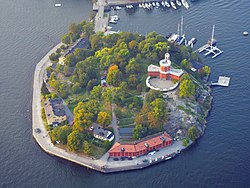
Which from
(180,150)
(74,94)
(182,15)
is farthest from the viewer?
(182,15)

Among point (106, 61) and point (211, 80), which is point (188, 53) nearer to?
point (211, 80)

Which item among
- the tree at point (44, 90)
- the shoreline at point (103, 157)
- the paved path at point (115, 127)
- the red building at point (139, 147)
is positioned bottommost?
the shoreline at point (103, 157)

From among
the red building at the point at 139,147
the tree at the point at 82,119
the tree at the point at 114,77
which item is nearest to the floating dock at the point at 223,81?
the tree at the point at 114,77

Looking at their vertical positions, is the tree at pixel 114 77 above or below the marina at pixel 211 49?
below

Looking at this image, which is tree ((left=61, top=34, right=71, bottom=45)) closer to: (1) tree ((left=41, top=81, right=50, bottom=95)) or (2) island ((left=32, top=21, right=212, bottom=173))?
(2) island ((left=32, top=21, right=212, bottom=173))

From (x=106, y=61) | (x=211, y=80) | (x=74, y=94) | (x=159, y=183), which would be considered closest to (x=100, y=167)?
(x=159, y=183)

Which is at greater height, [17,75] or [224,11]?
[224,11]

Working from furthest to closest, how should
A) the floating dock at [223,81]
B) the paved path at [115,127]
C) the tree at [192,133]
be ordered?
1. the floating dock at [223,81]
2. the paved path at [115,127]
3. the tree at [192,133]

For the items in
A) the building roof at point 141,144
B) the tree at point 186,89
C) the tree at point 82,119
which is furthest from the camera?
the tree at point 186,89

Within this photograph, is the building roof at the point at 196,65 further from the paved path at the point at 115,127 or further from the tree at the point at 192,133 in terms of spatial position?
the paved path at the point at 115,127
